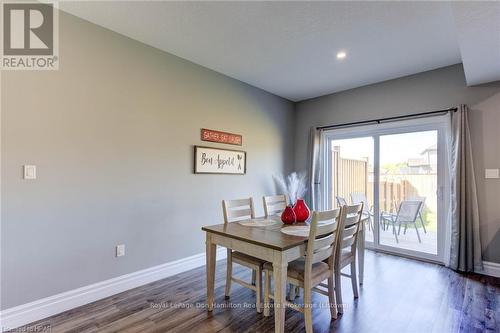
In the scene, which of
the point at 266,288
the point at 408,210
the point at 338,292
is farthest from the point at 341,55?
the point at 266,288

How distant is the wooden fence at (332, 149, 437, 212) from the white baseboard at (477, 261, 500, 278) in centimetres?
80

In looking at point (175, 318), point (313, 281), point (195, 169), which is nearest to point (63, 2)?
point (195, 169)

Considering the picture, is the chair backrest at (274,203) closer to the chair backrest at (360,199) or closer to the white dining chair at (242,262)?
the white dining chair at (242,262)

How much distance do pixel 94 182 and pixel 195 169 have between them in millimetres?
1153

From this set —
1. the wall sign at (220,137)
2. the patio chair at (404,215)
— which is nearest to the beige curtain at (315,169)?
the patio chair at (404,215)

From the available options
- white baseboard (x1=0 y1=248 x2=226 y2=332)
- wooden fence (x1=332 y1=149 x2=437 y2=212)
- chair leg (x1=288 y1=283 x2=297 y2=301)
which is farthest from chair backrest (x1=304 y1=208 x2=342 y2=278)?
wooden fence (x1=332 y1=149 x2=437 y2=212)

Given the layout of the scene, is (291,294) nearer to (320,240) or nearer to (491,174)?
(320,240)

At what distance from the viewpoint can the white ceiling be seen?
2.15 m

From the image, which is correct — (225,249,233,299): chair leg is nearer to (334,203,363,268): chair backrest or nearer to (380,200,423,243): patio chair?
(334,203,363,268): chair backrest

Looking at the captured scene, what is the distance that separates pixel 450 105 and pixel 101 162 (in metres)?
4.19

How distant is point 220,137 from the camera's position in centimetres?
357

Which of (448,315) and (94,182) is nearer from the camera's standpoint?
(448,315)

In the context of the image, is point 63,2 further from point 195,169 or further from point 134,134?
point 195,169

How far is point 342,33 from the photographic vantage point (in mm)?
2547
